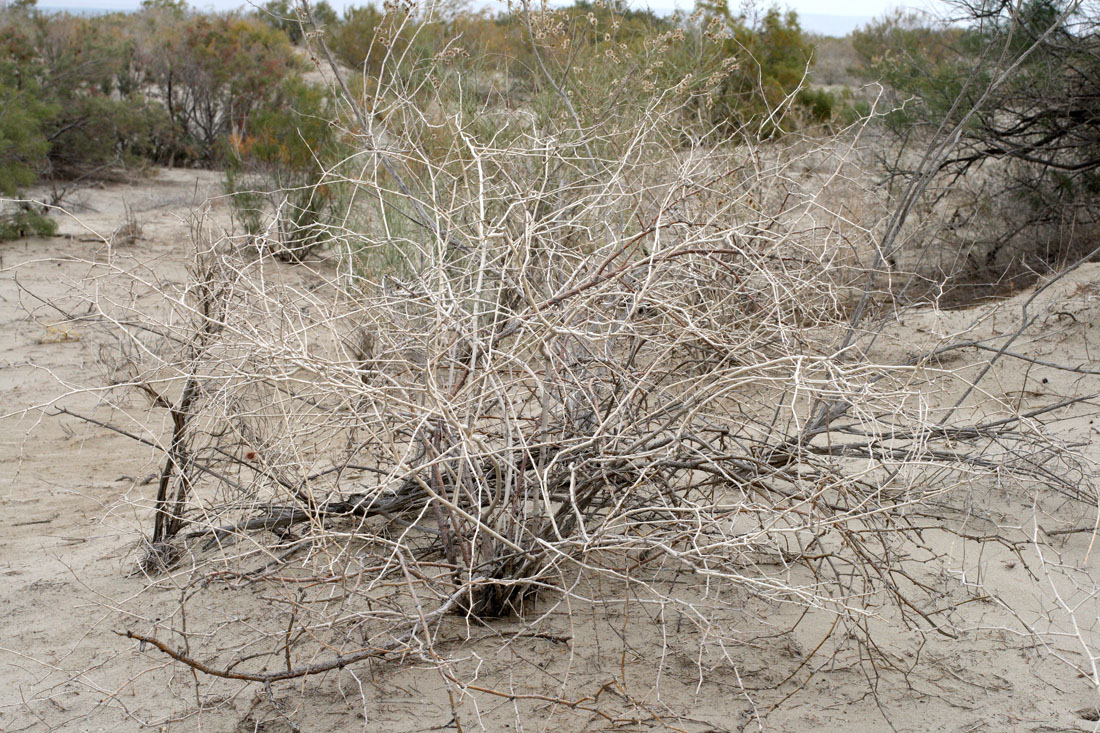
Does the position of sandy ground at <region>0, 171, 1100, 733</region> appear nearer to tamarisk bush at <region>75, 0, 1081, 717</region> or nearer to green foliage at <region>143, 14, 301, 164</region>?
tamarisk bush at <region>75, 0, 1081, 717</region>

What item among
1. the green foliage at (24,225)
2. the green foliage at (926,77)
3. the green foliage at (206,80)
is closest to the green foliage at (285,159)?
the green foliage at (24,225)

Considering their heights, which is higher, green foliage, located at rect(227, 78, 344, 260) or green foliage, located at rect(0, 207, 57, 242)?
green foliage, located at rect(227, 78, 344, 260)

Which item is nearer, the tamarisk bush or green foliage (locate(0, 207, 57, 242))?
the tamarisk bush

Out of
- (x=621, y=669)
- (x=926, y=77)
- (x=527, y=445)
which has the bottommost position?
(x=621, y=669)

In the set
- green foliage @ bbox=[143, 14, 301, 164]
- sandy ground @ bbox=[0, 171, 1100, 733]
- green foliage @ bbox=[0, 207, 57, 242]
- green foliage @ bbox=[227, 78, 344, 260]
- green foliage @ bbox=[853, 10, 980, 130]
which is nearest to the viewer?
sandy ground @ bbox=[0, 171, 1100, 733]

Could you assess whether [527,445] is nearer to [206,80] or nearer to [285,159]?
[285,159]

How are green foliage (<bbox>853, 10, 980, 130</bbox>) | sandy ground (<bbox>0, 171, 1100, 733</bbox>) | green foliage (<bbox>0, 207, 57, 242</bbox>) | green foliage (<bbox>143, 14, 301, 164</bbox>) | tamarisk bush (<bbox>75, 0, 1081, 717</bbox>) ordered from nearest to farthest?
tamarisk bush (<bbox>75, 0, 1081, 717</bbox>) < sandy ground (<bbox>0, 171, 1100, 733</bbox>) < green foliage (<bbox>853, 10, 980, 130</bbox>) < green foliage (<bbox>0, 207, 57, 242</bbox>) < green foliage (<bbox>143, 14, 301, 164</bbox>)

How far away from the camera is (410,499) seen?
10.7ft

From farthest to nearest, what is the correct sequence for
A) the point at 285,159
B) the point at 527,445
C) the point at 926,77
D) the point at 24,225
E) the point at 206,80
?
the point at 206,80 → the point at 285,159 → the point at 24,225 → the point at 926,77 → the point at 527,445

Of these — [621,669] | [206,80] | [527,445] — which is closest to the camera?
[527,445]

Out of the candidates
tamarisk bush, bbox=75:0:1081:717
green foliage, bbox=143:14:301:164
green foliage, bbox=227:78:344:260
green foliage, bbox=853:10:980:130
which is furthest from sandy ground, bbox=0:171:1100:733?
green foliage, bbox=143:14:301:164

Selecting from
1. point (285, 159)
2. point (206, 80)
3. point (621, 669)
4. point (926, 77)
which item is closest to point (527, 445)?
point (621, 669)

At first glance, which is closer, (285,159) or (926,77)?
(926,77)

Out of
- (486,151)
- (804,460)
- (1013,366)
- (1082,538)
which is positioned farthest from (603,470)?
(1013,366)
